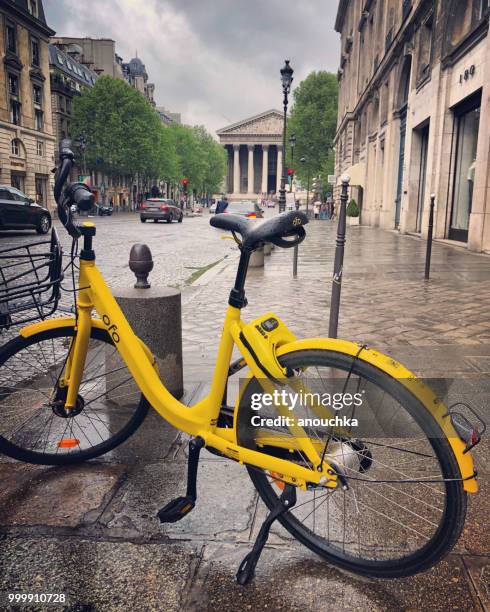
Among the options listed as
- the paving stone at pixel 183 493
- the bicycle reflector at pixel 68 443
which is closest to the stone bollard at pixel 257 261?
the bicycle reflector at pixel 68 443

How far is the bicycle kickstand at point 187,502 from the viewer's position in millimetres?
2209

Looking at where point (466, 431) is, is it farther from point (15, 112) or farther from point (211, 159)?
point (211, 159)

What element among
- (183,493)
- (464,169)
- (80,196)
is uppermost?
(464,169)

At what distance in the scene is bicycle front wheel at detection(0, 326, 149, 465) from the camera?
277cm

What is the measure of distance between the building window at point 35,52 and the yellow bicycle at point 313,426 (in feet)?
163

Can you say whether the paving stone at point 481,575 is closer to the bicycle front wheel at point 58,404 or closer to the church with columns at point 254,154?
the bicycle front wheel at point 58,404

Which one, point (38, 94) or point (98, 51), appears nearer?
point (38, 94)

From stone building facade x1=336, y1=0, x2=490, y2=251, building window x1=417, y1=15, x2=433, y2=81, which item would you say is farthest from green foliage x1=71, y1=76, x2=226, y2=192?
building window x1=417, y1=15, x2=433, y2=81

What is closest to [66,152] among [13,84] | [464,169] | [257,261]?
[257,261]

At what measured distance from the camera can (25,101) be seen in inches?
1715

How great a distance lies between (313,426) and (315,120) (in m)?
67.5

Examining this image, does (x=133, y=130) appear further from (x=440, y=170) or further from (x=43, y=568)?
(x=43, y=568)

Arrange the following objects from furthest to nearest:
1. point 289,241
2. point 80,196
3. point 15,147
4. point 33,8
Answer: point 33,8 < point 15,147 < point 80,196 < point 289,241

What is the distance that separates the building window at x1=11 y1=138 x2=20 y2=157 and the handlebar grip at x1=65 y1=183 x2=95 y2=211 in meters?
43.9
